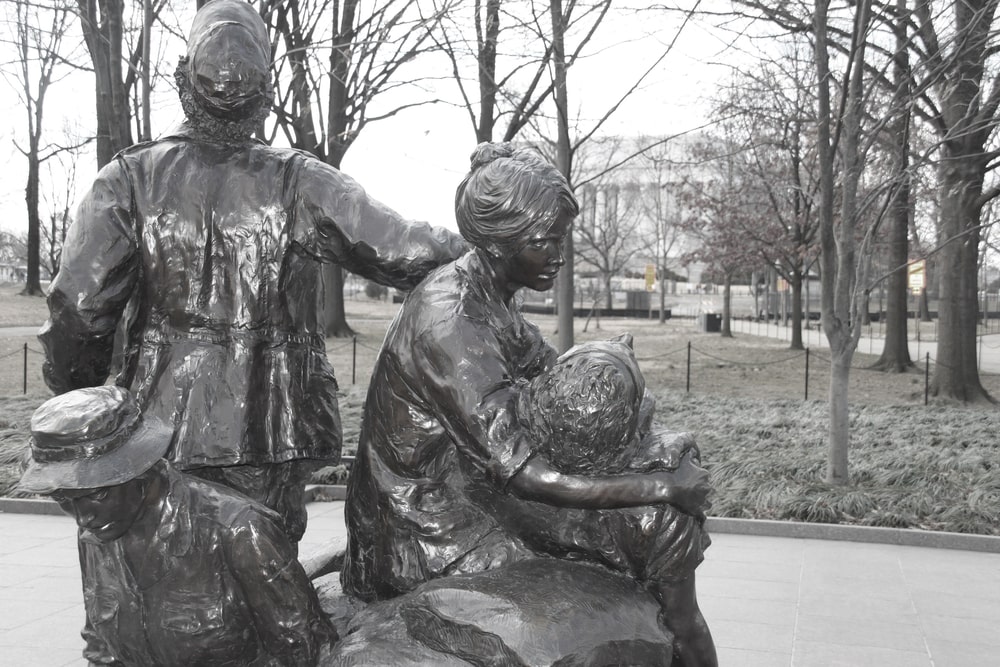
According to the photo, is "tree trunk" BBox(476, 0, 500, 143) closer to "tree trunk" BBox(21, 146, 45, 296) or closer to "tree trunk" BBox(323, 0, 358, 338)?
"tree trunk" BBox(323, 0, 358, 338)

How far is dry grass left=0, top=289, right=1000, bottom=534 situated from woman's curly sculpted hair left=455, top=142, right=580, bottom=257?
566 centimetres

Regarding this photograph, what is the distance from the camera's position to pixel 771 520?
6.98m

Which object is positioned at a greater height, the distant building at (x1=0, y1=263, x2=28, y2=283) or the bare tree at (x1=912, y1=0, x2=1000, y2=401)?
the distant building at (x1=0, y1=263, x2=28, y2=283)

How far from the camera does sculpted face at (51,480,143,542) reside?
1734 mm

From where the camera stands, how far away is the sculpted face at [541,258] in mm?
2070

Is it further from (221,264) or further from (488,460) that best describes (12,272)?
(488,460)

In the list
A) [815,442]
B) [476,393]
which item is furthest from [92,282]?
[815,442]

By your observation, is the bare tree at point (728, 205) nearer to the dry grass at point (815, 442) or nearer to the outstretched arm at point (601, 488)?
the dry grass at point (815, 442)

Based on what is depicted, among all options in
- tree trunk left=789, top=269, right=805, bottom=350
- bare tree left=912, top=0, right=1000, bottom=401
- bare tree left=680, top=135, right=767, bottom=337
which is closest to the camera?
bare tree left=912, top=0, right=1000, bottom=401

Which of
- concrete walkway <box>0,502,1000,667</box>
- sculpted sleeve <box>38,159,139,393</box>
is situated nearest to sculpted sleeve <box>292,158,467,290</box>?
sculpted sleeve <box>38,159,139,393</box>

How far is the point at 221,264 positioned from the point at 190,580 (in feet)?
2.76

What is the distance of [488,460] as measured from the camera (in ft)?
6.18

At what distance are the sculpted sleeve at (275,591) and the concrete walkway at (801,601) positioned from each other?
49.1 inches

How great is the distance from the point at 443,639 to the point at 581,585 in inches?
12.6
